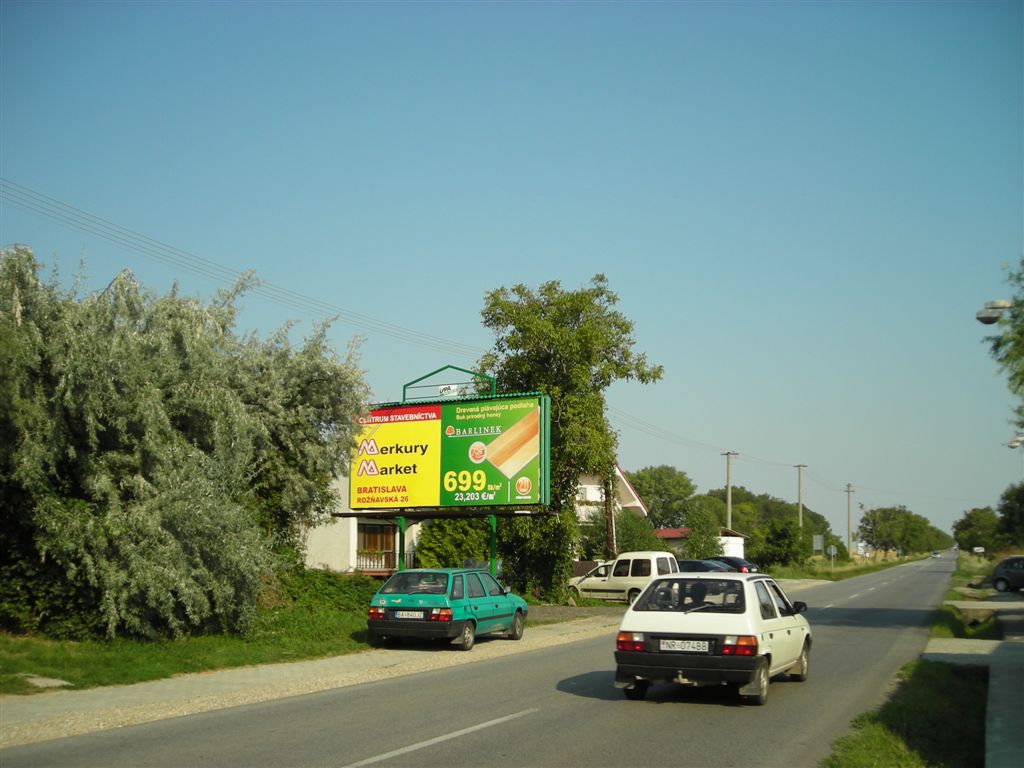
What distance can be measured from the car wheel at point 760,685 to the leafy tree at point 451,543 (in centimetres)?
2373

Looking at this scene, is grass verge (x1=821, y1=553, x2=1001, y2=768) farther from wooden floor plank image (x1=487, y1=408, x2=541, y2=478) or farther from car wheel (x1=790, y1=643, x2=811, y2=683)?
wooden floor plank image (x1=487, y1=408, x2=541, y2=478)

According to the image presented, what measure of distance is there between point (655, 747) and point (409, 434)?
20.7 meters

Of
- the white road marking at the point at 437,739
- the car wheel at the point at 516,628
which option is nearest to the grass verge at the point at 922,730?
the white road marking at the point at 437,739

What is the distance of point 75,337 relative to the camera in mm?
15773

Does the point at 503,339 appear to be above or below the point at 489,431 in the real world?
above

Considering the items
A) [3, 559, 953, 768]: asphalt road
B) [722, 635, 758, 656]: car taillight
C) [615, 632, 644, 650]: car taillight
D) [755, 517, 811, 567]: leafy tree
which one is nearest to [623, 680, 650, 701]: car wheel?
[3, 559, 953, 768]: asphalt road

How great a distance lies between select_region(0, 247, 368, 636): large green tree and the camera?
15.3m

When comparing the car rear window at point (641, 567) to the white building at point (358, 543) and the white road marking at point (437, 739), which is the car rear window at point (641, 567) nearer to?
the white building at point (358, 543)

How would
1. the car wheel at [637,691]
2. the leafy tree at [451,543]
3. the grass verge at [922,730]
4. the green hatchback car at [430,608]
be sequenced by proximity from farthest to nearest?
the leafy tree at [451,543], the green hatchback car at [430,608], the car wheel at [637,691], the grass verge at [922,730]

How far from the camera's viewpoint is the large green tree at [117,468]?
15.3 metres

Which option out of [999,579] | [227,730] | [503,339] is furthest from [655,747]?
[999,579]

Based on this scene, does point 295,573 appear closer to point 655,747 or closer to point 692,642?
point 692,642

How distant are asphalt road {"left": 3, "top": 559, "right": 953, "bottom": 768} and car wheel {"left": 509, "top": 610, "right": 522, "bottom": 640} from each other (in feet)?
17.5

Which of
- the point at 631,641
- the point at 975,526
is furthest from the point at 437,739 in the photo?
the point at 975,526
